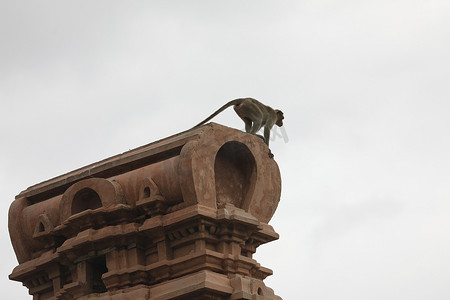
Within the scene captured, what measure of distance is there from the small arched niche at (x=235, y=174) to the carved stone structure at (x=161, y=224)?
0.02 meters

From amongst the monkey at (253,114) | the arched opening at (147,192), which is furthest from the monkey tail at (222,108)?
the arched opening at (147,192)

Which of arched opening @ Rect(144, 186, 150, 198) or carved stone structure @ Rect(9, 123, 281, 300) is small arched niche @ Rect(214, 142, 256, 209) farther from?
arched opening @ Rect(144, 186, 150, 198)

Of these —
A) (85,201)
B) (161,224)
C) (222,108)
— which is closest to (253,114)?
(222,108)

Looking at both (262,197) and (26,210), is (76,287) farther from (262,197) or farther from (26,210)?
(262,197)

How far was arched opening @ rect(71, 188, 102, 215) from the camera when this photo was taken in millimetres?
27750

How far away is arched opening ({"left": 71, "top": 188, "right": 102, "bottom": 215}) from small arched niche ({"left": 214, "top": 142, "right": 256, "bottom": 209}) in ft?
7.60

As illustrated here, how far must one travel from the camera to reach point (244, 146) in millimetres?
27594

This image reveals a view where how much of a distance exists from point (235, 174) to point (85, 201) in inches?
114

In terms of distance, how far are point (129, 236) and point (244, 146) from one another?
2.74m

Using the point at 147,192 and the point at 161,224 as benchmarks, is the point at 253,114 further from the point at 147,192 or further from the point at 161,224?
the point at 161,224

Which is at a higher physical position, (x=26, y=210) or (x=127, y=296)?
(x=26, y=210)

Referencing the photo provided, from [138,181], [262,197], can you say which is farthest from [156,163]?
[262,197]

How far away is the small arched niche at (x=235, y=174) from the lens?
27.5m

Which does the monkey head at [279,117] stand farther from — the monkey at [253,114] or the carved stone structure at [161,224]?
the carved stone structure at [161,224]
